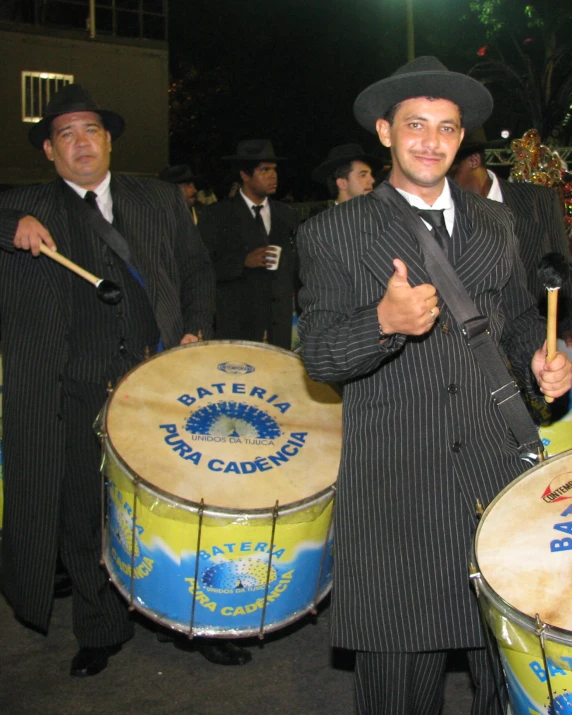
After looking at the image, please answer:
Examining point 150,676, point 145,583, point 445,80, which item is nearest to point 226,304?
point 150,676

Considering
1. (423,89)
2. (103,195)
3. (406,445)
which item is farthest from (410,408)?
(103,195)

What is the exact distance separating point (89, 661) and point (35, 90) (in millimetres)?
16860

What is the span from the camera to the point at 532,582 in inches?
79.7

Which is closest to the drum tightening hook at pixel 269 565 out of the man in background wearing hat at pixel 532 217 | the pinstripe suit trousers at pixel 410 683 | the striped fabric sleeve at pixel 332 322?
the pinstripe suit trousers at pixel 410 683

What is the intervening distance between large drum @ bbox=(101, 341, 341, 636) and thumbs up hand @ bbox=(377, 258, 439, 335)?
86 centimetres

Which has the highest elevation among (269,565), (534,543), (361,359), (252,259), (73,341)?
(252,259)

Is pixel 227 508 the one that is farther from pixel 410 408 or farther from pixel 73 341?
pixel 73 341

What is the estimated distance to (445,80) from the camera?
8.36 feet

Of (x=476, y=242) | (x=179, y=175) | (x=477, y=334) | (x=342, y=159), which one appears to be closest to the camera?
(x=477, y=334)

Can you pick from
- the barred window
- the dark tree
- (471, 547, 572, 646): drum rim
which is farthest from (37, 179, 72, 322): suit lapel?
the dark tree

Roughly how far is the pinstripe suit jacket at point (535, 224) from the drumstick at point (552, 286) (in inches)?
68.6

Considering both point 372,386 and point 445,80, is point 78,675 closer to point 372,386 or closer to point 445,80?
point 372,386

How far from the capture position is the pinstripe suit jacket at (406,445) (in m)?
2.53

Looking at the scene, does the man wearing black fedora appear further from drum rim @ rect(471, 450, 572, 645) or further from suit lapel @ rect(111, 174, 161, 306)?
drum rim @ rect(471, 450, 572, 645)
